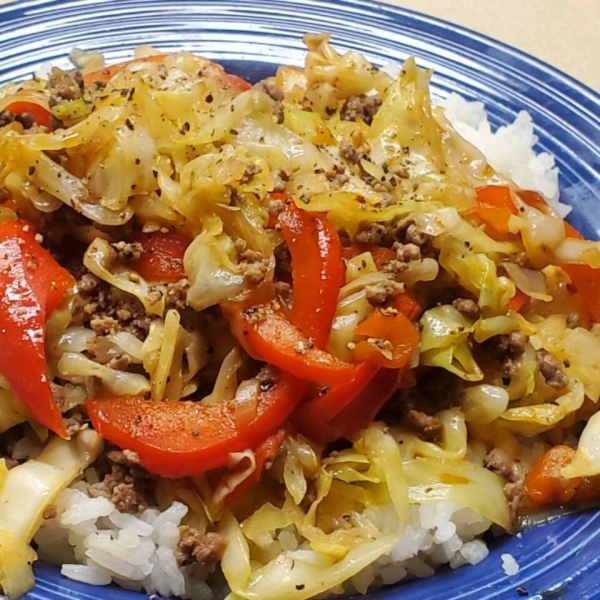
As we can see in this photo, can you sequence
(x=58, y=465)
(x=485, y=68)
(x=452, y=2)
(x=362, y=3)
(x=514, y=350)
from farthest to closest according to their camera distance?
(x=452, y=2), (x=362, y=3), (x=485, y=68), (x=514, y=350), (x=58, y=465)

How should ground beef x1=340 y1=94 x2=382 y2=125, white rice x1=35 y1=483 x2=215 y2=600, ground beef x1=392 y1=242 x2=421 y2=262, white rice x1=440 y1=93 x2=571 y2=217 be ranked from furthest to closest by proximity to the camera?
white rice x1=440 y1=93 x2=571 y2=217, ground beef x1=340 y1=94 x2=382 y2=125, ground beef x1=392 y1=242 x2=421 y2=262, white rice x1=35 y1=483 x2=215 y2=600

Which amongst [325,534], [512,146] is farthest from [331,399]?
[512,146]

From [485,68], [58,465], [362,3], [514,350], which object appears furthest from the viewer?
[362,3]

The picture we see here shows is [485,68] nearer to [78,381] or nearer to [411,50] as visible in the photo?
[411,50]

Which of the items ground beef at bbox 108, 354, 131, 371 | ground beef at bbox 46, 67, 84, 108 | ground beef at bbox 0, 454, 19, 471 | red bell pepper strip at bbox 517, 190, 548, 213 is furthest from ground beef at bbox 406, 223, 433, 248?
ground beef at bbox 0, 454, 19, 471

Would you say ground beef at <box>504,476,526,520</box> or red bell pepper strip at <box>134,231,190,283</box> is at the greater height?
red bell pepper strip at <box>134,231,190,283</box>

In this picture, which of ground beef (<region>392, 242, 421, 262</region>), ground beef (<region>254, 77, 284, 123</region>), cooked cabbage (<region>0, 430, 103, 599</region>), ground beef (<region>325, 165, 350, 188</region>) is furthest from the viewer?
ground beef (<region>254, 77, 284, 123</region>)

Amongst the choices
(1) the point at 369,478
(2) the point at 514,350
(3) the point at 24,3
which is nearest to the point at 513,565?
(1) the point at 369,478

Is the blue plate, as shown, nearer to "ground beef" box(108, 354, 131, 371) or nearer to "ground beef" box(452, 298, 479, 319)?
"ground beef" box(452, 298, 479, 319)
